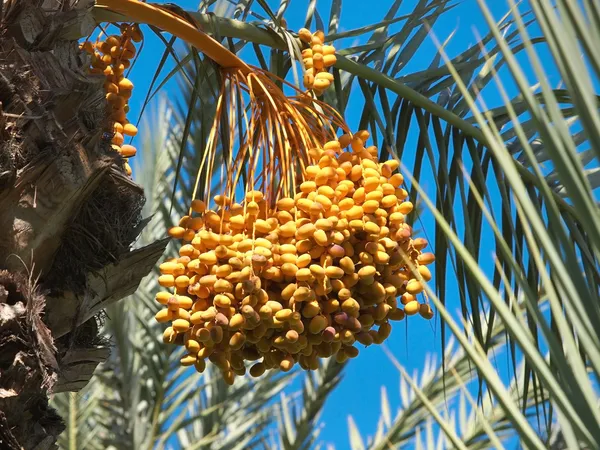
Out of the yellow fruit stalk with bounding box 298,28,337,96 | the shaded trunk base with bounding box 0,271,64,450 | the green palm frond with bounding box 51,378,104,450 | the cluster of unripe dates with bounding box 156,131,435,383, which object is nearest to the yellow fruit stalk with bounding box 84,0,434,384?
the cluster of unripe dates with bounding box 156,131,435,383

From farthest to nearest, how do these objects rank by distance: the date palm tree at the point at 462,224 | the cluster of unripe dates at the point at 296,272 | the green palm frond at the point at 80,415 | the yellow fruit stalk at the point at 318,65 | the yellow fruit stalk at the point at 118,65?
the green palm frond at the point at 80,415 → the yellow fruit stalk at the point at 118,65 → the yellow fruit stalk at the point at 318,65 → the cluster of unripe dates at the point at 296,272 → the date palm tree at the point at 462,224

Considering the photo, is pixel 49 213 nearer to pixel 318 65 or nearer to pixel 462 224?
pixel 318 65

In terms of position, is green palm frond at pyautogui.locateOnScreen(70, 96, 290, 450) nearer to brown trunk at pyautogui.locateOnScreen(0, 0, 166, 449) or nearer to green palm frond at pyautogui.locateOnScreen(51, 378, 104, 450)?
green palm frond at pyautogui.locateOnScreen(51, 378, 104, 450)

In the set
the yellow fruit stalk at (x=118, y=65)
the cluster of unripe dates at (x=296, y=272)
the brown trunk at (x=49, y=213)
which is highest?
the yellow fruit stalk at (x=118, y=65)

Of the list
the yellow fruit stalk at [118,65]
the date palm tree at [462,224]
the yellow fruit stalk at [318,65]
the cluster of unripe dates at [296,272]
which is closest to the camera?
the date palm tree at [462,224]

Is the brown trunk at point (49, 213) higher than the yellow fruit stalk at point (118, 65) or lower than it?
lower

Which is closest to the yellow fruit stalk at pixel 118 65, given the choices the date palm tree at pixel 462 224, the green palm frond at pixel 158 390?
the date palm tree at pixel 462 224

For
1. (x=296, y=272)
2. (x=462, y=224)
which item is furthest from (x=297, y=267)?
(x=462, y=224)

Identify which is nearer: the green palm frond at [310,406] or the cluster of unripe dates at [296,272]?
the cluster of unripe dates at [296,272]

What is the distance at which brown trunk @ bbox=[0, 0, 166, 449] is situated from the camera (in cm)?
186

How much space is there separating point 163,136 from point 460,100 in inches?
159

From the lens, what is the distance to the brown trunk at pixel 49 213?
6.10ft

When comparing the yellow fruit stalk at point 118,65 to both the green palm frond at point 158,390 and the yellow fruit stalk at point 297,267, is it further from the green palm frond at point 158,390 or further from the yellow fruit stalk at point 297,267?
the green palm frond at point 158,390

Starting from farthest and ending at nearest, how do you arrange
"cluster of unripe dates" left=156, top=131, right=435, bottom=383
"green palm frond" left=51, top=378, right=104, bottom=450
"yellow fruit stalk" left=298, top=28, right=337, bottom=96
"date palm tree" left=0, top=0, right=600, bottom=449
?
"green palm frond" left=51, top=378, right=104, bottom=450
"yellow fruit stalk" left=298, top=28, right=337, bottom=96
"cluster of unripe dates" left=156, top=131, right=435, bottom=383
"date palm tree" left=0, top=0, right=600, bottom=449
